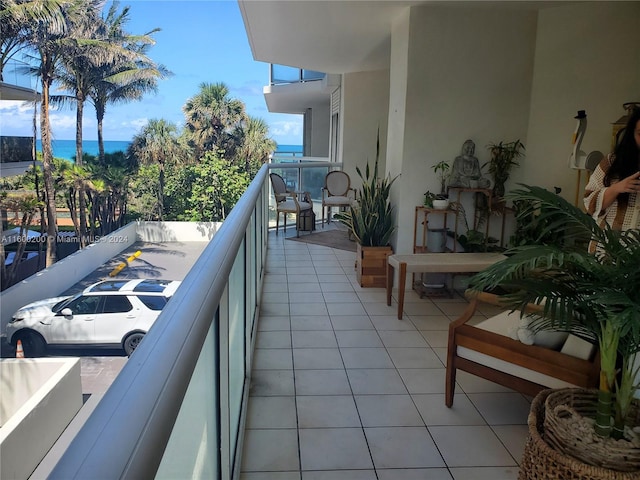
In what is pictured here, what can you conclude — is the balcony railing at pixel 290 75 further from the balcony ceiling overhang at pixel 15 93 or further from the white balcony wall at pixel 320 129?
the balcony ceiling overhang at pixel 15 93

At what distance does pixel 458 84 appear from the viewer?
4637 mm

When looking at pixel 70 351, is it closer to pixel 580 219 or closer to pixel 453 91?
pixel 453 91

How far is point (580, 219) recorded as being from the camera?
1.83 m

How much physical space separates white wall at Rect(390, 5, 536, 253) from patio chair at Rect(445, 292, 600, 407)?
230 centimetres

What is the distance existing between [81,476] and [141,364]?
0.24 metres

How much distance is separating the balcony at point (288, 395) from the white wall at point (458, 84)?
135cm

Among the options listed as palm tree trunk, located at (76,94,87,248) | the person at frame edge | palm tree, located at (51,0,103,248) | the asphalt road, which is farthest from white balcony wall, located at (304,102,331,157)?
palm tree trunk, located at (76,94,87,248)

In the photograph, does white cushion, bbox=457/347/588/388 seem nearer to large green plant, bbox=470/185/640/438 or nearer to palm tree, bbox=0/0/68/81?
large green plant, bbox=470/185/640/438

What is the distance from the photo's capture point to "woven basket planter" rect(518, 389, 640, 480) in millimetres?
1573

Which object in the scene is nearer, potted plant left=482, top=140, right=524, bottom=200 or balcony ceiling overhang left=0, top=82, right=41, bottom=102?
potted plant left=482, top=140, right=524, bottom=200

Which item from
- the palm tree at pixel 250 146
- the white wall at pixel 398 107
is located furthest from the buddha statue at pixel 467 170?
the palm tree at pixel 250 146

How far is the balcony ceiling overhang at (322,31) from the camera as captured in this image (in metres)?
4.68

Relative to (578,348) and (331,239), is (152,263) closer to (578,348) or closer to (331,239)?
(331,239)

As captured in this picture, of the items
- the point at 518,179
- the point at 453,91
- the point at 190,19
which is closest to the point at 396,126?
the point at 453,91
